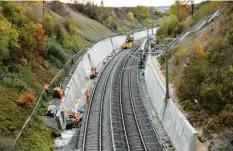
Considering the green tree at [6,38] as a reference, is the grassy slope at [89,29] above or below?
below

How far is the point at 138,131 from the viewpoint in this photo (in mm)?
31828

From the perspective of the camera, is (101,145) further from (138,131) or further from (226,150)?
(226,150)

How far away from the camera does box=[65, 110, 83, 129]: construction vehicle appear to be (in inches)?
1367

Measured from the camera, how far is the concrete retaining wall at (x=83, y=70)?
41181 mm

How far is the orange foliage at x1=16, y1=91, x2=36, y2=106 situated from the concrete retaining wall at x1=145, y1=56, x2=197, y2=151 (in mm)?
11662

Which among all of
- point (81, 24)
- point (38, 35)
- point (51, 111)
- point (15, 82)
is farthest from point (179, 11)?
point (15, 82)

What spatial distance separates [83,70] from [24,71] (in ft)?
61.3

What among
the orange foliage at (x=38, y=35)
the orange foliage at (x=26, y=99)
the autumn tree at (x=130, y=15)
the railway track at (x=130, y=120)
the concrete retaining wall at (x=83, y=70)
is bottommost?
the railway track at (x=130, y=120)

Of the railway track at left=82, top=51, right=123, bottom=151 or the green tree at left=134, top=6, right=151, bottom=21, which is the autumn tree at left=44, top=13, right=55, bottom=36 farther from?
the green tree at left=134, top=6, right=151, bottom=21

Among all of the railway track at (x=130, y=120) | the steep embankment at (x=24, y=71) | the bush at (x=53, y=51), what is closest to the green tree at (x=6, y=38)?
the steep embankment at (x=24, y=71)

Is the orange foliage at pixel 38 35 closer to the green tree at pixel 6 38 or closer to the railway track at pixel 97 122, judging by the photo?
the green tree at pixel 6 38

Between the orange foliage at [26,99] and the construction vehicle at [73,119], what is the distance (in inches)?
158

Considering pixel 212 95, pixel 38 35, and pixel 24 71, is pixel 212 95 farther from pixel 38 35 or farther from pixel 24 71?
pixel 38 35

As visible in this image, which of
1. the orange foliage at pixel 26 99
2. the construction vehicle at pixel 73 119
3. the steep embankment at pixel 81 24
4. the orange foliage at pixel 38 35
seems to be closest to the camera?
the orange foliage at pixel 26 99
